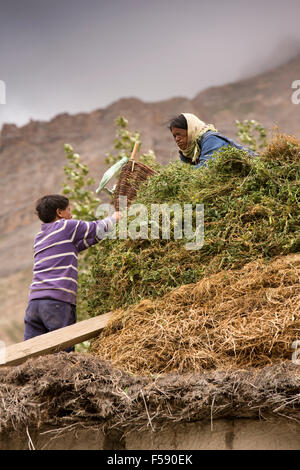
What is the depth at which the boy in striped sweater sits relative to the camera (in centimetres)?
424

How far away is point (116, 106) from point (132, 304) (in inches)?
1865

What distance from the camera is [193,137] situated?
5086mm

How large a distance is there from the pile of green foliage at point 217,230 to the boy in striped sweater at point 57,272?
170 mm

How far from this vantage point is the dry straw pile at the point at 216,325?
3217 millimetres

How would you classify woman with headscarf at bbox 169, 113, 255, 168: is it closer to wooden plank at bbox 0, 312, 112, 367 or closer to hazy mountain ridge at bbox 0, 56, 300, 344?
wooden plank at bbox 0, 312, 112, 367

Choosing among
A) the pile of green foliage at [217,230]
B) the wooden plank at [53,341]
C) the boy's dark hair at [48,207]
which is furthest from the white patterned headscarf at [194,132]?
the wooden plank at [53,341]

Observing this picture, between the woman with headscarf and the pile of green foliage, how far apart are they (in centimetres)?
56

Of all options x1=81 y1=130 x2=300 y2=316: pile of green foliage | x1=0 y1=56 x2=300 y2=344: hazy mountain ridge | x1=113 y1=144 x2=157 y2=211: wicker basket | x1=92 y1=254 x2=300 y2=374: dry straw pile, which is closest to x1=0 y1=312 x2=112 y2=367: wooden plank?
x1=92 y1=254 x2=300 y2=374: dry straw pile

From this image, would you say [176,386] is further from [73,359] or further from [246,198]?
[246,198]

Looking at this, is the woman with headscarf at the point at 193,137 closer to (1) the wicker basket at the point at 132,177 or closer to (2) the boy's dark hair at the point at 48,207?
(1) the wicker basket at the point at 132,177

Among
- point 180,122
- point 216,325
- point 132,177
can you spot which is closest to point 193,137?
point 180,122

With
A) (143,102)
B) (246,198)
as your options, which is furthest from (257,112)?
(246,198)

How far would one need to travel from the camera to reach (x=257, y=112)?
153 ft

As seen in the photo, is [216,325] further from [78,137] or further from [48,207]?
[78,137]
